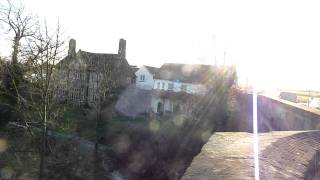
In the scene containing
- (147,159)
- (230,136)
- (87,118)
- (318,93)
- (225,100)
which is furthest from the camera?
(318,93)

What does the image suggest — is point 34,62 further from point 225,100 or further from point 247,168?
point 225,100

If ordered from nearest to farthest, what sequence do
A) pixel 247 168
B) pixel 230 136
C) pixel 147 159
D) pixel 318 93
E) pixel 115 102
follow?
pixel 247 168, pixel 230 136, pixel 147 159, pixel 115 102, pixel 318 93

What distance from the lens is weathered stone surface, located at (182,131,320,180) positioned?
19.9 ft

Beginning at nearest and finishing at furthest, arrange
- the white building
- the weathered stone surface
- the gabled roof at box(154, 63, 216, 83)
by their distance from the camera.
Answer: the weathered stone surface → the white building → the gabled roof at box(154, 63, 216, 83)

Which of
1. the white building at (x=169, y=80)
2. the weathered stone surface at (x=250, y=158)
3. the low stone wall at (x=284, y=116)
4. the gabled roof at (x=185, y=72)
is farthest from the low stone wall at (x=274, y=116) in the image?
the gabled roof at (x=185, y=72)

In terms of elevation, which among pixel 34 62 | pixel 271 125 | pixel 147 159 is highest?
pixel 34 62

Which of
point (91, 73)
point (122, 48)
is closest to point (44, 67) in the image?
point (91, 73)

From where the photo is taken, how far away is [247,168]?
6.16 m

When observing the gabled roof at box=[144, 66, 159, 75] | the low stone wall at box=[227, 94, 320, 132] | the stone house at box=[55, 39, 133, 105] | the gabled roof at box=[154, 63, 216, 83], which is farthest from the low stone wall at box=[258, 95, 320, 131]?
the gabled roof at box=[144, 66, 159, 75]

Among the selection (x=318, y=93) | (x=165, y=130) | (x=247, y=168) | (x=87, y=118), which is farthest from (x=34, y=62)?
(x=318, y=93)

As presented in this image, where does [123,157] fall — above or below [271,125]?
below

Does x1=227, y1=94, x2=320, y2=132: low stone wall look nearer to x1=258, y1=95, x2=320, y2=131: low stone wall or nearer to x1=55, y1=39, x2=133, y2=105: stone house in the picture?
x1=258, y1=95, x2=320, y2=131: low stone wall

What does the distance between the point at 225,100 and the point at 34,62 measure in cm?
1958

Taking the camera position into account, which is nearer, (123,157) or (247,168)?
(247,168)
